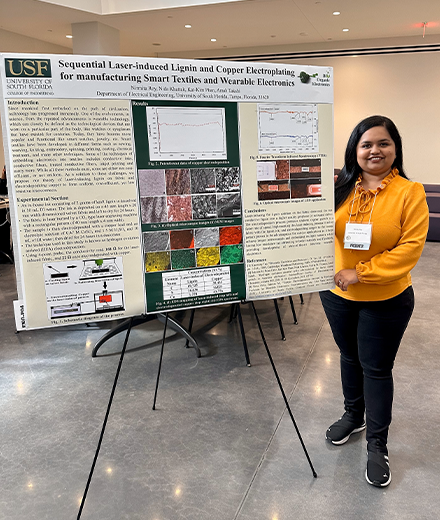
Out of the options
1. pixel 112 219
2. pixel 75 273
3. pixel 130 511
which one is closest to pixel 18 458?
pixel 130 511

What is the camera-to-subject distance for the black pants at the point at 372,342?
1812 mm

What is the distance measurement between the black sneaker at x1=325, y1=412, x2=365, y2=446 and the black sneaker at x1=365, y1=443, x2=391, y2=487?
0.64 feet

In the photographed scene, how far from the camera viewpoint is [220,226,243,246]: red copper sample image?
5.57 ft

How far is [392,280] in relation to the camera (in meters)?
1.71

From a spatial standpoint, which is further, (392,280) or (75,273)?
(392,280)

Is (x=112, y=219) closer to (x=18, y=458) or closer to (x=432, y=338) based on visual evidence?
(x=18, y=458)

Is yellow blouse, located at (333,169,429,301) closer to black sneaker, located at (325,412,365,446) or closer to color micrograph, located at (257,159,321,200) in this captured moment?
color micrograph, located at (257,159,321,200)

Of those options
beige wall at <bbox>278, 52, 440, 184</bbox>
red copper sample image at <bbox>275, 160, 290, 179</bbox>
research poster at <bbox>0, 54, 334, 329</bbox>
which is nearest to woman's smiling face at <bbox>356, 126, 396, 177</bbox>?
research poster at <bbox>0, 54, 334, 329</bbox>

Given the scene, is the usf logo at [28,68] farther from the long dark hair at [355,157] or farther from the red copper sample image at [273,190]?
the long dark hair at [355,157]

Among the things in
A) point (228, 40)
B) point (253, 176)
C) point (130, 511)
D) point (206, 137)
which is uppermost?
point (228, 40)

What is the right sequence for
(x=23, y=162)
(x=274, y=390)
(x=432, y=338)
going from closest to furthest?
(x=23, y=162)
(x=274, y=390)
(x=432, y=338)

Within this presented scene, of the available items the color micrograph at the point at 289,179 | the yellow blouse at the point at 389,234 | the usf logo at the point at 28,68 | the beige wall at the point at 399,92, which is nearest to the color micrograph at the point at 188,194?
the color micrograph at the point at 289,179

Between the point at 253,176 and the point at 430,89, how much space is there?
8265mm

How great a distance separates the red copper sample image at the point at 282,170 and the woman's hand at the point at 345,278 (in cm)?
45
